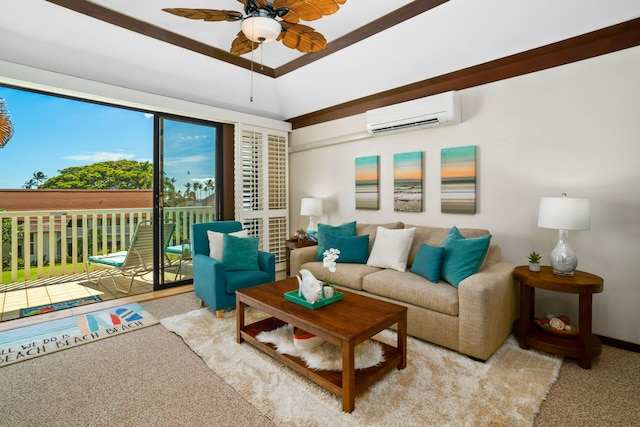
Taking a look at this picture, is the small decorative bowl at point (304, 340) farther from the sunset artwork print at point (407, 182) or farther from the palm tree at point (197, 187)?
the palm tree at point (197, 187)

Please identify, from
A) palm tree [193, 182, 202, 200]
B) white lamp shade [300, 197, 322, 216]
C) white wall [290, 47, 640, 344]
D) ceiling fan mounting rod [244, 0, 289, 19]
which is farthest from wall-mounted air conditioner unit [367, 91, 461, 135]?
palm tree [193, 182, 202, 200]

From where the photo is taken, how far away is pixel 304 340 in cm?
224

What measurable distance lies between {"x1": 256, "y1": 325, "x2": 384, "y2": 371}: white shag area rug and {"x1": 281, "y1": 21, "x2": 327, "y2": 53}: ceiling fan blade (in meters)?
2.29

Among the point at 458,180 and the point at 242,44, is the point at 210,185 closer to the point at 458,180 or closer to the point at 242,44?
the point at 242,44

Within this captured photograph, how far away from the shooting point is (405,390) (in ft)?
6.42

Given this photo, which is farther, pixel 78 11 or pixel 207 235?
pixel 207 235

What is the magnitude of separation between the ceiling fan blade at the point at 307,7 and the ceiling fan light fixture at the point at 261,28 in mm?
98

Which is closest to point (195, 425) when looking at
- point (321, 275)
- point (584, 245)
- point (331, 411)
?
point (331, 411)

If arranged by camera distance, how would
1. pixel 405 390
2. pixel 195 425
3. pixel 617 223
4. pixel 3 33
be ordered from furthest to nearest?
pixel 3 33
pixel 617 223
pixel 405 390
pixel 195 425

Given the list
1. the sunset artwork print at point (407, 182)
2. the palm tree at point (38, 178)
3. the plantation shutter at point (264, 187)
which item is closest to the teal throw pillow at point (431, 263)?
the sunset artwork print at point (407, 182)

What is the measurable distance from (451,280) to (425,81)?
227cm

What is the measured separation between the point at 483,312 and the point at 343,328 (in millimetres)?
1083

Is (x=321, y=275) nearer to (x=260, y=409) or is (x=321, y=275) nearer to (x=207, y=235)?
(x=207, y=235)

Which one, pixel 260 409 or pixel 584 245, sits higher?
pixel 584 245
